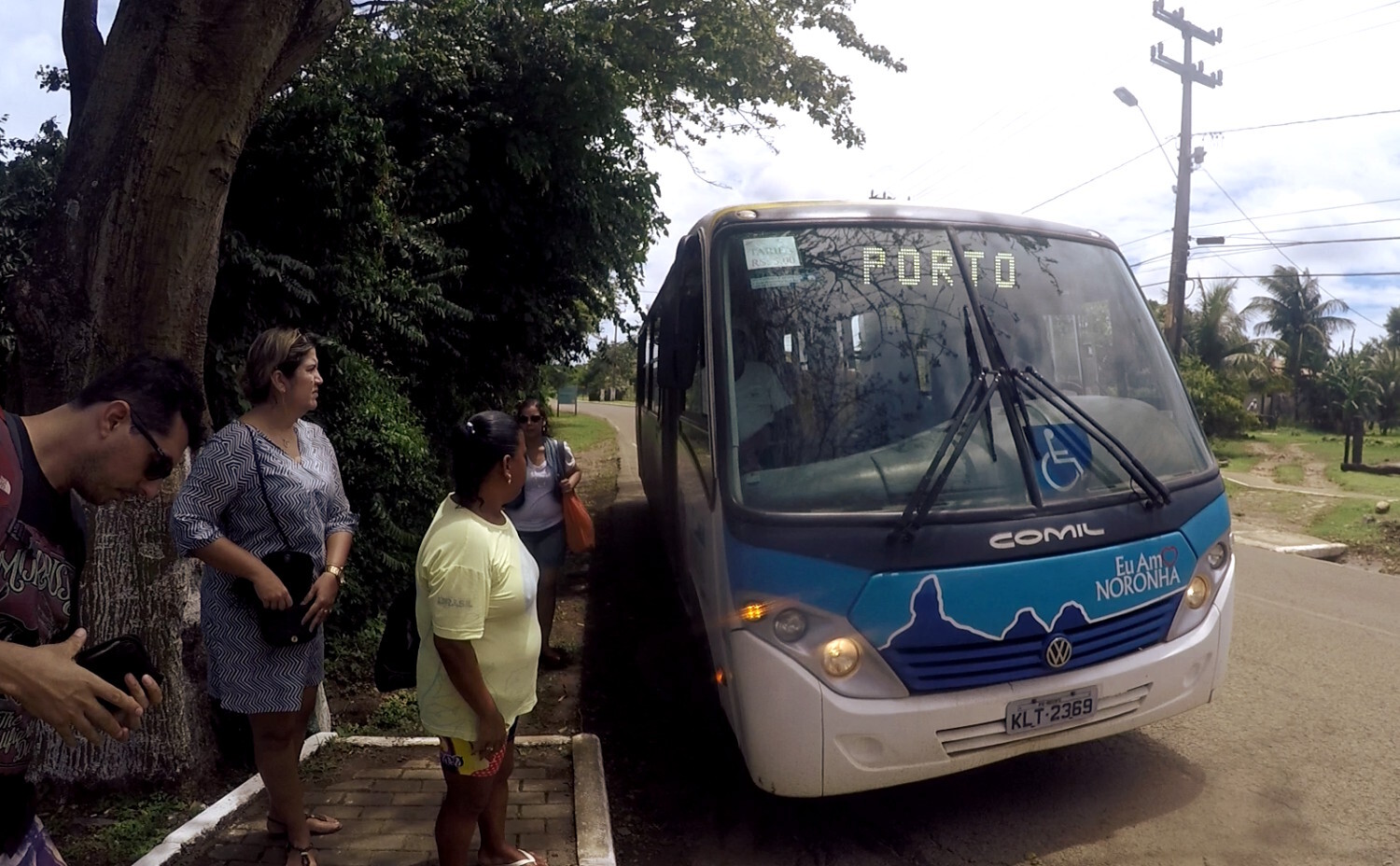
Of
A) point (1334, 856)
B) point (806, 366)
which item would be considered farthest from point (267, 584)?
point (1334, 856)

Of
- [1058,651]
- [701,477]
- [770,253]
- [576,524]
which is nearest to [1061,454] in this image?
[1058,651]

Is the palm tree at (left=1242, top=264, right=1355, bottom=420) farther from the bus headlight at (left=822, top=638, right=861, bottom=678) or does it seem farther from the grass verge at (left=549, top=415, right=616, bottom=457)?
the bus headlight at (left=822, top=638, right=861, bottom=678)

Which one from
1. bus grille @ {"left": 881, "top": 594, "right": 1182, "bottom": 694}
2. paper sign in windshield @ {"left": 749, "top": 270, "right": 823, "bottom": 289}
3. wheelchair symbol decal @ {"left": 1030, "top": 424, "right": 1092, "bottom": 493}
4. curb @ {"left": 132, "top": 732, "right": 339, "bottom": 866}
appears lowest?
curb @ {"left": 132, "top": 732, "right": 339, "bottom": 866}

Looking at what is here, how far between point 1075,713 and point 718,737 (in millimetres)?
1945

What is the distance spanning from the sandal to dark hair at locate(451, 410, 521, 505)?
1496 millimetres

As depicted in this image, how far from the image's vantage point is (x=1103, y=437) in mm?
3832

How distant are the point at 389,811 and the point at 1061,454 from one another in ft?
9.81

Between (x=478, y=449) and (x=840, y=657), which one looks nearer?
(x=478, y=449)

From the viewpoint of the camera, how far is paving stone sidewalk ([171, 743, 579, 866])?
10.9 ft

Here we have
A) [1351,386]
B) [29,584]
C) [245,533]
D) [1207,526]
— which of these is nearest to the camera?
[29,584]

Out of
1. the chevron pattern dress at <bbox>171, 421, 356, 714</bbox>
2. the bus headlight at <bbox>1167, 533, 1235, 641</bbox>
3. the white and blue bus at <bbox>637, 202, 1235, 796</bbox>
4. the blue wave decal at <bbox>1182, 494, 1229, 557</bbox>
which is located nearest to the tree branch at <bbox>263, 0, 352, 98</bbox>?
the chevron pattern dress at <bbox>171, 421, 356, 714</bbox>

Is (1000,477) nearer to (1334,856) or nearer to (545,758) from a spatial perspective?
(1334,856)

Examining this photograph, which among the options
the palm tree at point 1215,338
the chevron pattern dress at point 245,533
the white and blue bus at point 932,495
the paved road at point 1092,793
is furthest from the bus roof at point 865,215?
the palm tree at point 1215,338

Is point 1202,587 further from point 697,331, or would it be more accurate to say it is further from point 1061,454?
point 697,331
